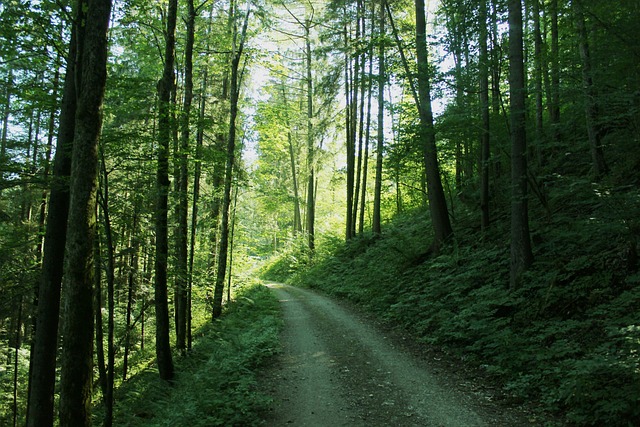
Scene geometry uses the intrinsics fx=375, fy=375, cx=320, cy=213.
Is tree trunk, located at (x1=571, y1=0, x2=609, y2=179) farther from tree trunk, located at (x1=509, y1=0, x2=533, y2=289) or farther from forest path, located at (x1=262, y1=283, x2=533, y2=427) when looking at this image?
forest path, located at (x1=262, y1=283, x2=533, y2=427)

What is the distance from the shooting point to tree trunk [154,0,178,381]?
796 cm

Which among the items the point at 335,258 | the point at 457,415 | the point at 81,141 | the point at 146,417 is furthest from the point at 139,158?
the point at 335,258

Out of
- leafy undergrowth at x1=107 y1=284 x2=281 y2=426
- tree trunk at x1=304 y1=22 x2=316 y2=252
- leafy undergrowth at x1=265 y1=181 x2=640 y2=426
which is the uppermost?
tree trunk at x1=304 y1=22 x2=316 y2=252

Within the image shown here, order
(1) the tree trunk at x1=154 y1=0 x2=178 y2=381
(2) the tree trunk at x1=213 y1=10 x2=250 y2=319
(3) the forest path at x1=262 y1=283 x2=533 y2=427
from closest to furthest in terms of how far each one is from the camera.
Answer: (3) the forest path at x1=262 y1=283 x2=533 y2=427
(1) the tree trunk at x1=154 y1=0 x2=178 y2=381
(2) the tree trunk at x1=213 y1=10 x2=250 y2=319

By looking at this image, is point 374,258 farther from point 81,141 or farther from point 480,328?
point 81,141

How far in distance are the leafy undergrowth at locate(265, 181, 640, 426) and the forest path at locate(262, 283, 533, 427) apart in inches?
28.0

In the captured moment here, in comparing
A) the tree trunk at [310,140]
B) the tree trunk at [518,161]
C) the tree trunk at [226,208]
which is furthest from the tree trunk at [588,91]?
the tree trunk at [310,140]

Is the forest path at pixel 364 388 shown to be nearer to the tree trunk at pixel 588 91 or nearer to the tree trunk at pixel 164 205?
the tree trunk at pixel 164 205

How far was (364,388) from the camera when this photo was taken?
5711 mm

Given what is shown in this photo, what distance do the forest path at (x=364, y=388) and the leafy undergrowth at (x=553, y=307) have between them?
711 mm

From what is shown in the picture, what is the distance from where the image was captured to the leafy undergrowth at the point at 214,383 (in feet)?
16.8

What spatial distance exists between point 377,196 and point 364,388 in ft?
41.7

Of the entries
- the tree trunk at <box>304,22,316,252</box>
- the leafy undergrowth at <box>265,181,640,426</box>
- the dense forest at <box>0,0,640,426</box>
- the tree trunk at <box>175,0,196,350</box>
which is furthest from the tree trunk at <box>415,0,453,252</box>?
the tree trunk at <box>304,22,316,252</box>

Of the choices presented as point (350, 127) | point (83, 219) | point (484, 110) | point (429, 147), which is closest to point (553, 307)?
point (484, 110)
